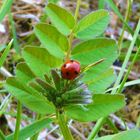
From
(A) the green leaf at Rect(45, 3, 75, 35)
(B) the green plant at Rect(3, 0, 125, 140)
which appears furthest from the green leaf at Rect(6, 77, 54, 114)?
(A) the green leaf at Rect(45, 3, 75, 35)

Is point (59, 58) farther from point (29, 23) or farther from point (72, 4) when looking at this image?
point (72, 4)

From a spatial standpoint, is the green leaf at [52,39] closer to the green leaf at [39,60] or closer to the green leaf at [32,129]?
the green leaf at [39,60]

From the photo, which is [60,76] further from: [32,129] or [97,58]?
[32,129]

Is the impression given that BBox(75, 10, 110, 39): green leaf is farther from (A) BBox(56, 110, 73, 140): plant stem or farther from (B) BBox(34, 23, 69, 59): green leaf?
(A) BBox(56, 110, 73, 140): plant stem

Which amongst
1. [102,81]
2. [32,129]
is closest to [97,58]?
[102,81]

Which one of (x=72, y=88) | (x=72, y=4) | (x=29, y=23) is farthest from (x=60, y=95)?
(x=72, y=4)

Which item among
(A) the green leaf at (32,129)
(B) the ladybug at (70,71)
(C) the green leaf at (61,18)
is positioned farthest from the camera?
(A) the green leaf at (32,129)

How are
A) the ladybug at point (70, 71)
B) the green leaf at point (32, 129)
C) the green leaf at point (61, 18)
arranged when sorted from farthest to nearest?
1. the green leaf at point (32, 129)
2. the green leaf at point (61, 18)
3. the ladybug at point (70, 71)

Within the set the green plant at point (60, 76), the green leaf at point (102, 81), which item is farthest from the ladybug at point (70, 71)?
the green leaf at point (102, 81)
